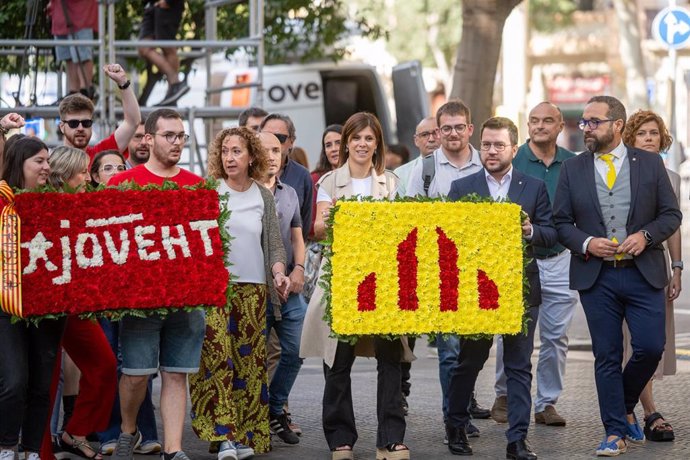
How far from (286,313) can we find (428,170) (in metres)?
1.56

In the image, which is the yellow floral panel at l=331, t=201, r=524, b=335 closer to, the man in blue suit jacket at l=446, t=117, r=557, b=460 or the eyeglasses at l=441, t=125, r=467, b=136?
the man in blue suit jacket at l=446, t=117, r=557, b=460

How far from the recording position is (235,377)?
8906 mm

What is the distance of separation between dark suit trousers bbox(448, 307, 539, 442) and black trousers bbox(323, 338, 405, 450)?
435 mm

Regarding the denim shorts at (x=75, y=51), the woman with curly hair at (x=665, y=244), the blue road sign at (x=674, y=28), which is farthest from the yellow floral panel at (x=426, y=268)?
the blue road sign at (x=674, y=28)

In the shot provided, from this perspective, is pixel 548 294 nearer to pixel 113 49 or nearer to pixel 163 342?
pixel 163 342

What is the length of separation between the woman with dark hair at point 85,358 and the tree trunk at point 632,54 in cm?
2802

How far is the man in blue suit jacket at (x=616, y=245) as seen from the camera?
890 centimetres

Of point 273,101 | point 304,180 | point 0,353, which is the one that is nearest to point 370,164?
point 304,180

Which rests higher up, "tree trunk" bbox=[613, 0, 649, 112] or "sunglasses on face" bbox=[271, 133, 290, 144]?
"tree trunk" bbox=[613, 0, 649, 112]

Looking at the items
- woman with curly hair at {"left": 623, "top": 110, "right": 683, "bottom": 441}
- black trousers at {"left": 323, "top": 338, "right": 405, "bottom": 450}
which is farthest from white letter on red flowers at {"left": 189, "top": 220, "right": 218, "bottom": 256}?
woman with curly hair at {"left": 623, "top": 110, "right": 683, "bottom": 441}

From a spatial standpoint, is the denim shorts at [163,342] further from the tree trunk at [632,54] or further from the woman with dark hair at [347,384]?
the tree trunk at [632,54]

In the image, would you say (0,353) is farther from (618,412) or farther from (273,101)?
(273,101)

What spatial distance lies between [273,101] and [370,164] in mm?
12614

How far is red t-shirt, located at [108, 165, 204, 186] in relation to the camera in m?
8.44
